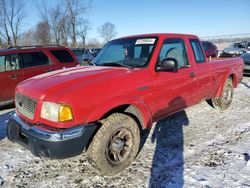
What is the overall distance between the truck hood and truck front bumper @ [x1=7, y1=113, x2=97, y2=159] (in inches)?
17.8

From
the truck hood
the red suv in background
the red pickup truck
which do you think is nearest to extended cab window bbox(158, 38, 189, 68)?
the red pickup truck

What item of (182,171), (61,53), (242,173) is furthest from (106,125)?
(61,53)

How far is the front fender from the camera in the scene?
3.03 metres

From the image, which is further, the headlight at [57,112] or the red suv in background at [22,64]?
the red suv in background at [22,64]

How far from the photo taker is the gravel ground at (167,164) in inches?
125

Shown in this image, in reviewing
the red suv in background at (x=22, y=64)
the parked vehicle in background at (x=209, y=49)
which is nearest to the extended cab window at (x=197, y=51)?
the red suv in background at (x=22, y=64)

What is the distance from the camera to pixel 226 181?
311 centimetres

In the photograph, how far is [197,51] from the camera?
495 centimetres

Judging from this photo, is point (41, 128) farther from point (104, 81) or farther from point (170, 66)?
point (170, 66)

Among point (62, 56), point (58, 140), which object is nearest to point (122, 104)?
point (58, 140)

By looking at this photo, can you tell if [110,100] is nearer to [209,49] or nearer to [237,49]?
[209,49]

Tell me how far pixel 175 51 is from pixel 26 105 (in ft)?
8.87

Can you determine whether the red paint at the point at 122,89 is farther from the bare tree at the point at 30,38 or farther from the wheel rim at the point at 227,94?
the bare tree at the point at 30,38

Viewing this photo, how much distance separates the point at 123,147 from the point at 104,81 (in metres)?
1.03
